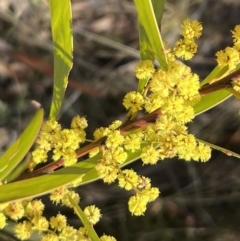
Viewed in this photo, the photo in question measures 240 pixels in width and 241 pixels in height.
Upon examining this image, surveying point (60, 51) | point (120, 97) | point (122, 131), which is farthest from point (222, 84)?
point (120, 97)

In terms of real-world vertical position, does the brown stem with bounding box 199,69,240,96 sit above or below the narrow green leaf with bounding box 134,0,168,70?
below

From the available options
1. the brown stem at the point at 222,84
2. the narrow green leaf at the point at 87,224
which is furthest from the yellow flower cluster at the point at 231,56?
the narrow green leaf at the point at 87,224

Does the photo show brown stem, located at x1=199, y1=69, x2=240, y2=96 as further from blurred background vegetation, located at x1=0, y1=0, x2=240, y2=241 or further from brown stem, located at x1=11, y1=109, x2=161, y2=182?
blurred background vegetation, located at x1=0, y1=0, x2=240, y2=241

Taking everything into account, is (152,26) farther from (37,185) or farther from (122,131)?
(37,185)

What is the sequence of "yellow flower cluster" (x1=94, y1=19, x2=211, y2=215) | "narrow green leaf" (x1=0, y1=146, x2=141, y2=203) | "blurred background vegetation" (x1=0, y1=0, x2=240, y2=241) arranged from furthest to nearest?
"blurred background vegetation" (x1=0, y1=0, x2=240, y2=241)
"narrow green leaf" (x1=0, y1=146, x2=141, y2=203)
"yellow flower cluster" (x1=94, y1=19, x2=211, y2=215)

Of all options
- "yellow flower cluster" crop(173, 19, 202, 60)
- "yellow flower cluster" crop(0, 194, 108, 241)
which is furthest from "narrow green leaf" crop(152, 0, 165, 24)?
"yellow flower cluster" crop(0, 194, 108, 241)

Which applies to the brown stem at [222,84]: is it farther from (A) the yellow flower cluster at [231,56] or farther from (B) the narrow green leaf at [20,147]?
(B) the narrow green leaf at [20,147]

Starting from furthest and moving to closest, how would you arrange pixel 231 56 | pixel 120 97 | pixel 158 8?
pixel 120 97 < pixel 158 8 < pixel 231 56
